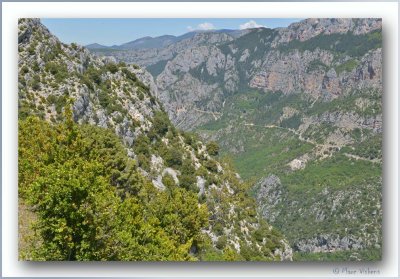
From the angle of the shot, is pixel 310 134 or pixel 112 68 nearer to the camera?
pixel 112 68

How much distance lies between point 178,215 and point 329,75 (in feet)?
516

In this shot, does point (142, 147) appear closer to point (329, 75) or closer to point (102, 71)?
point (102, 71)

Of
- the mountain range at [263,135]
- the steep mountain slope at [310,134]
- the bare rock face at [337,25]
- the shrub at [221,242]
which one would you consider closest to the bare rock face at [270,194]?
the steep mountain slope at [310,134]

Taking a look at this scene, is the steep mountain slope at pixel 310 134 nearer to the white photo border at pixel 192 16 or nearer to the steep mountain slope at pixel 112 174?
the steep mountain slope at pixel 112 174

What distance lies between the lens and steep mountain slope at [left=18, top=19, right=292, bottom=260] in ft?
34.1

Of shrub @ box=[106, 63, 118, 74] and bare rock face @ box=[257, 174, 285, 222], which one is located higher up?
shrub @ box=[106, 63, 118, 74]

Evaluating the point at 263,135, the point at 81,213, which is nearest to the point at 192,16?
the point at 81,213

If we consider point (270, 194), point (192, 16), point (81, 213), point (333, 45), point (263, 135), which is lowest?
point (270, 194)

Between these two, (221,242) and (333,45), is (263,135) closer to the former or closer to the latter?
(333,45)

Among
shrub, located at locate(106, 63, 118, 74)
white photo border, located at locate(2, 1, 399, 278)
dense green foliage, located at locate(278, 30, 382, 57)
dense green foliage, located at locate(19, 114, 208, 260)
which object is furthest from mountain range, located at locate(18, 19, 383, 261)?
dense green foliage, located at locate(278, 30, 382, 57)

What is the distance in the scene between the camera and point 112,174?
18969mm

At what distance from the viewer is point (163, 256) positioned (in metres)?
12.0

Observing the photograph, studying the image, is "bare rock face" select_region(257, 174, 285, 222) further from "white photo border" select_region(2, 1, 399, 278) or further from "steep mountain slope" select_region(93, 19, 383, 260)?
"white photo border" select_region(2, 1, 399, 278)

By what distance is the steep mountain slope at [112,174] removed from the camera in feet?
34.1
